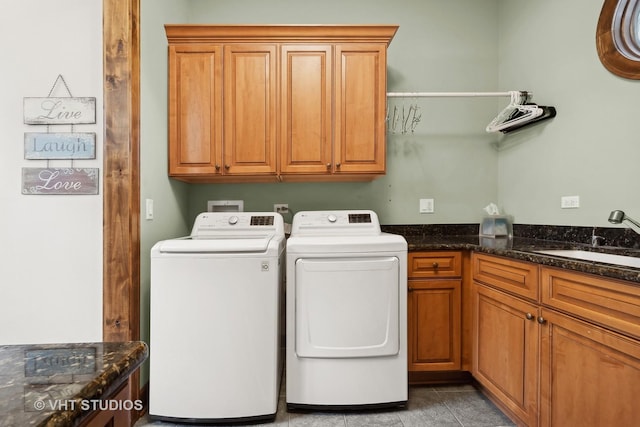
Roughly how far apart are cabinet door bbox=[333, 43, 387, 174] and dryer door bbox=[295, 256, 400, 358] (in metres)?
0.76

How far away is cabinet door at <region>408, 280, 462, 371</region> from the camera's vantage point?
2.04 metres

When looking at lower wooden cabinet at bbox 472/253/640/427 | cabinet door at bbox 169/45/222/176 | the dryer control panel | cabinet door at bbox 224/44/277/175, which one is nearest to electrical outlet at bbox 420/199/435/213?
the dryer control panel

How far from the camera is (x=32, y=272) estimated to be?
162 cm

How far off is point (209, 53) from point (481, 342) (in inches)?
96.9

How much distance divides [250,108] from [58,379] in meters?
1.96

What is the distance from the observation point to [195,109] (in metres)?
2.16

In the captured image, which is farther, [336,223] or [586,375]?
[336,223]

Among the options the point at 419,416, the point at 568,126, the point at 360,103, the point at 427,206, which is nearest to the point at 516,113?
the point at 568,126

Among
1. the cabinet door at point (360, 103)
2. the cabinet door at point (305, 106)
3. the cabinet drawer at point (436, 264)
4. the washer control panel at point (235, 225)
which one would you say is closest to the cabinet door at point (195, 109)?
the washer control panel at point (235, 225)

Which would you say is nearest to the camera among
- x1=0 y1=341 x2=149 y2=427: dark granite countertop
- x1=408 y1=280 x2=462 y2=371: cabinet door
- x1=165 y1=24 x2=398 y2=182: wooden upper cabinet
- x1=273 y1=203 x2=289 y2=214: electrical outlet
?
x1=0 y1=341 x2=149 y2=427: dark granite countertop

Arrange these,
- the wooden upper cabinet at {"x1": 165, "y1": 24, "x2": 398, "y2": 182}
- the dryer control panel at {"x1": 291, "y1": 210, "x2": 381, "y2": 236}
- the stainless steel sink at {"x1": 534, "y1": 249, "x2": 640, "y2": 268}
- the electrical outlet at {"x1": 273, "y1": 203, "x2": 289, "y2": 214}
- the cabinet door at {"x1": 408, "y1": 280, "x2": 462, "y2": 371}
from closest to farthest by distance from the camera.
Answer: the stainless steel sink at {"x1": 534, "y1": 249, "x2": 640, "y2": 268}, the cabinet door at {"x1": 408, "y1": 280, "x2": 462, "y2": 371}, the wooden upper cabinet at {"x1": 165, "y1": 24, "x2": 398, "y2": 182}, the dryer control panel at {"x1": 291, "y1": 210, "x2": 381, "y2": 236}, the electrical outlet at {"x1": 273, "y1": 203, "x2": 289, "y2": 214}

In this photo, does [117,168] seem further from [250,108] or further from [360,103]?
[360,103]

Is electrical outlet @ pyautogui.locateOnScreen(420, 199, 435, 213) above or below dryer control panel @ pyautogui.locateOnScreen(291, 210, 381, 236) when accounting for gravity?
above

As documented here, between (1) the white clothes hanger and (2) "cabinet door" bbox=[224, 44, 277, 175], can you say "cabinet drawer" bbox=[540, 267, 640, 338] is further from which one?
(2) "cabinet door" bbox=[224, 44, 277, 175]
